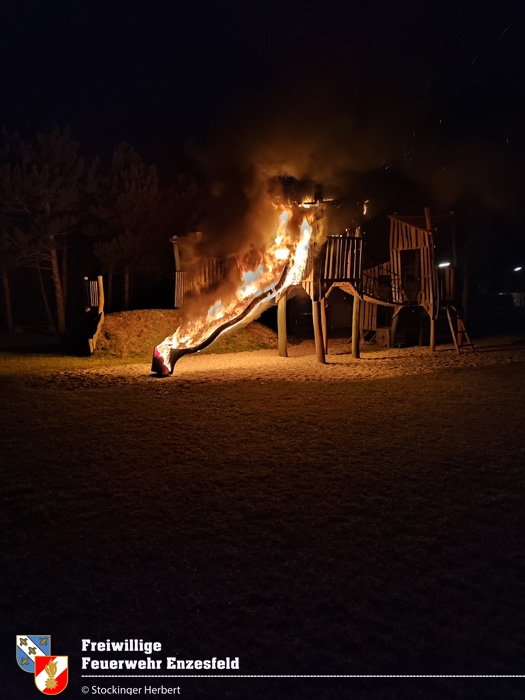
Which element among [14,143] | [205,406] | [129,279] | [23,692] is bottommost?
[23,692]

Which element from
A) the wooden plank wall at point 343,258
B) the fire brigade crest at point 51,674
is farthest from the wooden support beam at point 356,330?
the fire brigade crest at point 51,674

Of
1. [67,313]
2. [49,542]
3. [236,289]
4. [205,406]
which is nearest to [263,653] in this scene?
[49,542]

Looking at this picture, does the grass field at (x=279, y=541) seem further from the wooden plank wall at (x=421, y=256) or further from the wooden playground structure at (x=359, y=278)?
the wooden plank wall at (x=421, y=256)

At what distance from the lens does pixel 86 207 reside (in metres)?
26.0

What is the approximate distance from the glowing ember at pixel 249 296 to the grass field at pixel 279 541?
4.63 m

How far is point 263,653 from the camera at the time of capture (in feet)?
11.1

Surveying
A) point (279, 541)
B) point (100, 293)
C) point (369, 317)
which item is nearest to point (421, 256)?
point (369, 317)

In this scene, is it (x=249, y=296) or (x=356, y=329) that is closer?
(x=249, y=296)

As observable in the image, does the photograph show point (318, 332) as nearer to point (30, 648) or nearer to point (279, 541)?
Answer: point (279, 541)

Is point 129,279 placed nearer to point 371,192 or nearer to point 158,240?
point 158,240

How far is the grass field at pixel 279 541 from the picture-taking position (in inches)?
134

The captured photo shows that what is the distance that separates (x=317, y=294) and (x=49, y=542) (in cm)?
1204

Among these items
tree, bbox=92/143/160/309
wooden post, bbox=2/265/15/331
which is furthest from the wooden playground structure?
wooden post, bbox=2/265/15/331

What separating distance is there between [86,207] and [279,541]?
2441 cm
